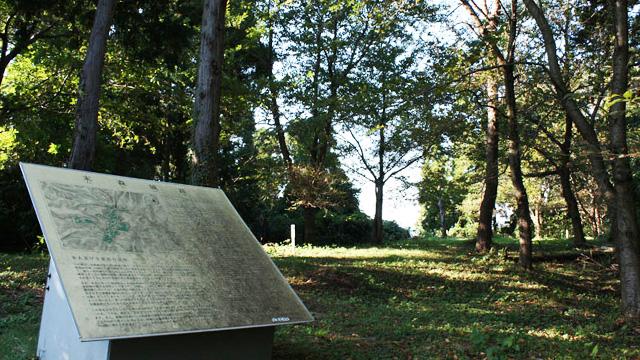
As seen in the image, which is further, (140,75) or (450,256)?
(450,256)

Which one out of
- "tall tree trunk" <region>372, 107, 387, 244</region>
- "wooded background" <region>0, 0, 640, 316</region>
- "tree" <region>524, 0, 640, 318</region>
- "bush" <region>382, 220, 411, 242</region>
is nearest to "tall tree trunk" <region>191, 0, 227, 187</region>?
"wooded background" <region>0, 0, 640, 316</region>

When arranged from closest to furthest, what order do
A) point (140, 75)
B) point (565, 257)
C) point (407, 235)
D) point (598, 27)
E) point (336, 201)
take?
point (598, 27), point (140, 75), point (565, 257), point (336, 201), point (407, 235)

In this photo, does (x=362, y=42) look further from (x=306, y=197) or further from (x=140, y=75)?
(x=140, y=75)

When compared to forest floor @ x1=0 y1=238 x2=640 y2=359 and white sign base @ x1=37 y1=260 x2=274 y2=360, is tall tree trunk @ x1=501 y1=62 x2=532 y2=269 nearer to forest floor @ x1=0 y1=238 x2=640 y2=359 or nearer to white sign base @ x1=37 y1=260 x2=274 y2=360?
forest floor @ x1=0 y1=238 x2=640 y2=359

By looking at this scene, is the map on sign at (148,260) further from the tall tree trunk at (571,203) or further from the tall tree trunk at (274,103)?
the tall tree trunk at (571,203)

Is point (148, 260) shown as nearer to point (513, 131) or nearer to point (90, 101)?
point (90, 101)

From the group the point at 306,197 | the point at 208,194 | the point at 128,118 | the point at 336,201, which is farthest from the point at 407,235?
the point at 208,194

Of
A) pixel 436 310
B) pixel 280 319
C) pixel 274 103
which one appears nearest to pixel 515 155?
pixel 436 310

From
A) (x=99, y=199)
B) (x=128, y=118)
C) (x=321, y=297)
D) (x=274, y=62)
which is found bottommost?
→ (x=321, y=297)

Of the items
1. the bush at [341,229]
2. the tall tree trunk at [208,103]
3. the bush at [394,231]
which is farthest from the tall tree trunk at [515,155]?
the bush at [394,231]

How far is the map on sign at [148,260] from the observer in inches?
155

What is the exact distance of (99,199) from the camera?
487 centimetres

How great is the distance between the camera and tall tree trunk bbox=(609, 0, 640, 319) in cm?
766

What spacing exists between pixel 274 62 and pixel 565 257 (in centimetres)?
1646
